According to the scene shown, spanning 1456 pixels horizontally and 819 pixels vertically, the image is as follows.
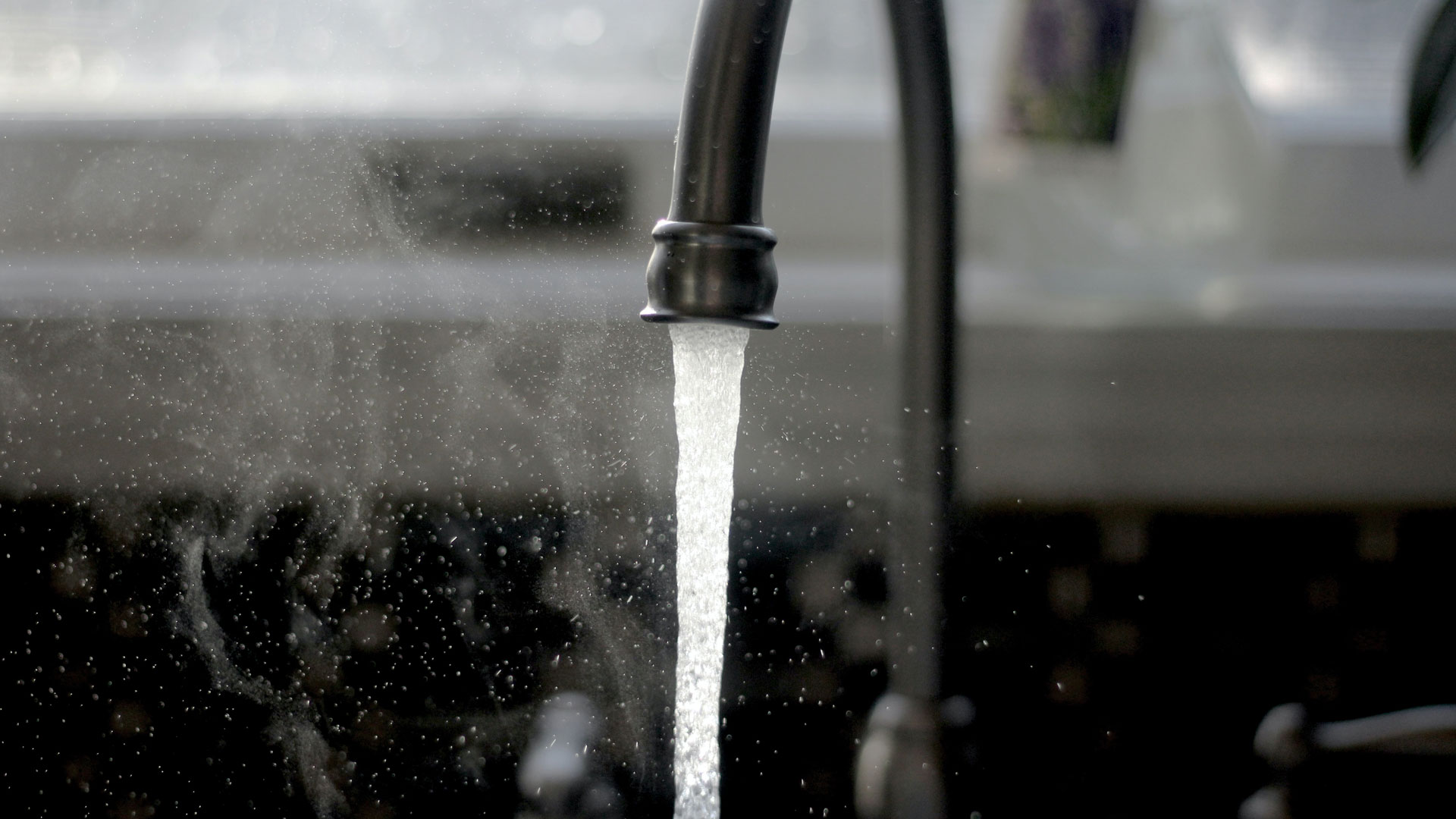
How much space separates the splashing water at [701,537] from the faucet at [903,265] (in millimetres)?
40

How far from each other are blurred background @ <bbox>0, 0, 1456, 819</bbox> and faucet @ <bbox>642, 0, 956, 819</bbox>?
24 mm

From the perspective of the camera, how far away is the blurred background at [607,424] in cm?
36

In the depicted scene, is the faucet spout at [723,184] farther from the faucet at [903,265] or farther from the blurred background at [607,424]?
the blurred background at [607,424]

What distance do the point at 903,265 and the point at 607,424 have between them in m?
0.12

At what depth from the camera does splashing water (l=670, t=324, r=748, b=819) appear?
0.95 ft

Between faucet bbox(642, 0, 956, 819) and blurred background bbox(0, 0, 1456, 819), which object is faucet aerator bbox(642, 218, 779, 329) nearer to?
faucet bbox(642, 0, 956, 819)

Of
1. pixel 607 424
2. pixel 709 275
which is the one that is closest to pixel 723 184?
pixel 709 275

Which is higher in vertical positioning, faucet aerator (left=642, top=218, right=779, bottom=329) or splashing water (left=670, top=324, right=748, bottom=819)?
faucet aerator (left=642, top=218, right=779, bottom=329)

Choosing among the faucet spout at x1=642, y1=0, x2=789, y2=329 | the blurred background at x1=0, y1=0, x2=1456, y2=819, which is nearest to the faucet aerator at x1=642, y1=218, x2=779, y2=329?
the faucet spout at x1=642, y1=0, x2=789, y2=329

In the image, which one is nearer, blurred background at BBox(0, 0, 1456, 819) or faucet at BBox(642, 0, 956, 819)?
faucet at BBox(642, 0, 956, 819)

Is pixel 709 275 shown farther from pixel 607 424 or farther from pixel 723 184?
pixel 607 424

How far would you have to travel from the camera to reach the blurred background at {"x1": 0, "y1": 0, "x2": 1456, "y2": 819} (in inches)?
14.0

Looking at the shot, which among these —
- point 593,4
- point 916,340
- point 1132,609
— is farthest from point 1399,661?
point 593,4

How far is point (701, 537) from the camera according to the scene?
0.34 m
